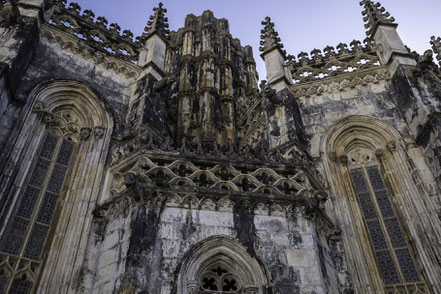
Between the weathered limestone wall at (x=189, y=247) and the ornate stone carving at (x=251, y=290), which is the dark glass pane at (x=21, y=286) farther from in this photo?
the ornate stone carving at (x=251, y=290)

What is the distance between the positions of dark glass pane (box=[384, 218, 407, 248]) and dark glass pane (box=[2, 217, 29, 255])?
8.92 meters

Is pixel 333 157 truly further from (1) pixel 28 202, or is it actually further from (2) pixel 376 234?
(1) pixel 28 202

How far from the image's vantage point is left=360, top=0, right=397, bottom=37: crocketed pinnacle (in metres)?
14.3

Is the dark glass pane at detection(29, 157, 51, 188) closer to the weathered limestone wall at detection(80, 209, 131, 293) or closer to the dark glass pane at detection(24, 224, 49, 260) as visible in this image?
the dark glass pane at detection(24, 224, 49, 260)

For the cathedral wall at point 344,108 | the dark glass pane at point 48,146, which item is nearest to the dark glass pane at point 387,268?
the cathedral wall at point 344,108

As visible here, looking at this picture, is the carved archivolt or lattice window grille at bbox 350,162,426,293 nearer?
lattice window grille at bbox 350,162,426,293

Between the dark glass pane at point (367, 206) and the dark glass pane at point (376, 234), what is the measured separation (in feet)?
0.59

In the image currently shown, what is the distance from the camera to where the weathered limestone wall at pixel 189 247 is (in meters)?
7.04

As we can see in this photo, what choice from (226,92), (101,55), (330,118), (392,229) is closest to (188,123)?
(226,92)

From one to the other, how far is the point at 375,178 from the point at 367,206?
963 mm

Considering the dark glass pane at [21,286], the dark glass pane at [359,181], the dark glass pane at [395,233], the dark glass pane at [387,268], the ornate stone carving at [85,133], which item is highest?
the ornate stone carving at [85,133]

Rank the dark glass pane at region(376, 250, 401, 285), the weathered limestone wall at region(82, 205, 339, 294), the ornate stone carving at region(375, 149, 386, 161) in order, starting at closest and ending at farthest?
the weathered limestone wall at region(82, 205, 339, 294)
the dark glass pane at region(376, 250, 401, 285)
the ornate stone carving at region(375, 149, 386, 161)

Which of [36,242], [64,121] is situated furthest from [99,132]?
[36,242]

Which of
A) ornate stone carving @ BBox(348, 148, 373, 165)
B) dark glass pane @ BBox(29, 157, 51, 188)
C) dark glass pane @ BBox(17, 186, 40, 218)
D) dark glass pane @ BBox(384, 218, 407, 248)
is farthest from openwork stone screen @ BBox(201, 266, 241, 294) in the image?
ornate stone carving @ BBox(348, 148, 373, 165)
